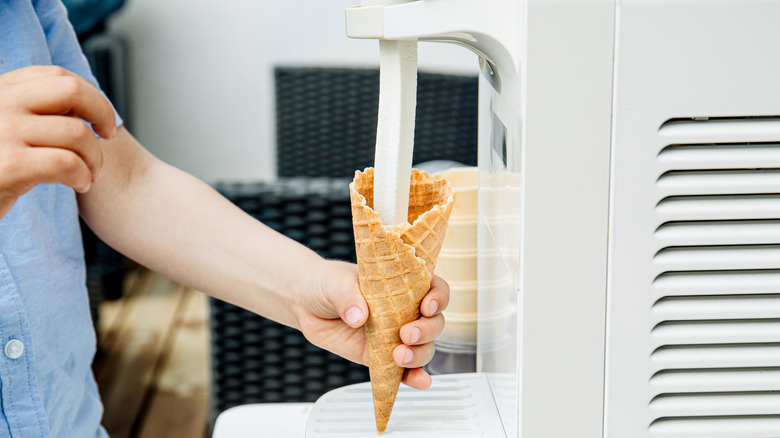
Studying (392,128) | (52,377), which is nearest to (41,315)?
(52,377)

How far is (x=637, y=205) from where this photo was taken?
1.81 ft

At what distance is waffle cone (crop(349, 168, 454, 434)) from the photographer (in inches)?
24.5

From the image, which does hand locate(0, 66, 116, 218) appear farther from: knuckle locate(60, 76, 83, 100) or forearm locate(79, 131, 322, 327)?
forearm locate(79, 131, 322, 327)

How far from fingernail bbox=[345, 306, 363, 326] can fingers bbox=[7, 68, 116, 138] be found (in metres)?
0.24

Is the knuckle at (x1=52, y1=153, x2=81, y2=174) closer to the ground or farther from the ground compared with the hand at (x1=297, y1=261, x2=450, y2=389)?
farther from the ground

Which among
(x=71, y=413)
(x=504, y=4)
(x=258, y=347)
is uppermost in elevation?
(x=504, y=4)

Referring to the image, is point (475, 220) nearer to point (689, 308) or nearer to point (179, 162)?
point (689, 308)

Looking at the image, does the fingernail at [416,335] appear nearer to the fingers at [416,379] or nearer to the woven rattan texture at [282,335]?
the fingers at [416,379]

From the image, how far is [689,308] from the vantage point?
57 centimetres

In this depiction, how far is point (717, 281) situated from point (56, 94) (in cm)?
45

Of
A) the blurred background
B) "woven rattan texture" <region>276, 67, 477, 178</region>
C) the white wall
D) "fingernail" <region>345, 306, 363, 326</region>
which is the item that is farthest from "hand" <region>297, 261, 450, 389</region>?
the white wall

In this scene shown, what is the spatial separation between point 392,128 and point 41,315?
15.4 inches

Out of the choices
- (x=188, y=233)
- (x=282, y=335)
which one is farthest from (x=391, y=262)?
(x=282, y=335)

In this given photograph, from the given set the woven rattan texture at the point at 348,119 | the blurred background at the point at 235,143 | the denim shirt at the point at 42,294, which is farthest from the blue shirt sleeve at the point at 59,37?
the woven rattan texture at the point at 348,119
